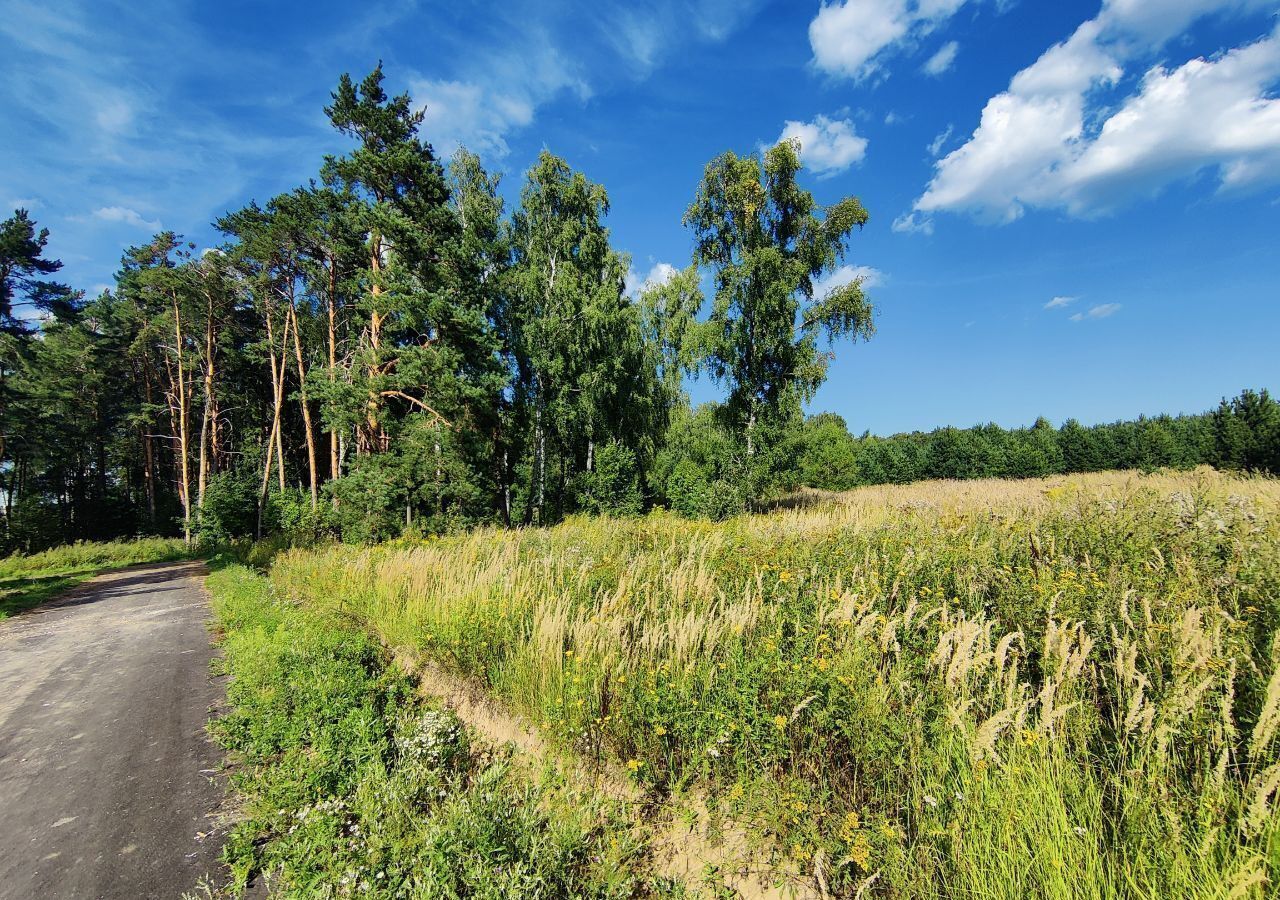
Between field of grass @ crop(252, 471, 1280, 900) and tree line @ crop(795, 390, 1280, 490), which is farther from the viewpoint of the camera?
tree line @ crop(795, 390, 1280, 490)

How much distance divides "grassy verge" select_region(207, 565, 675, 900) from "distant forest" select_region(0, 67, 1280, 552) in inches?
484

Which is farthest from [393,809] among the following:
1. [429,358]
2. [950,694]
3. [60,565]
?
[60,565]

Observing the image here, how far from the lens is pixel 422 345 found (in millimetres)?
18438

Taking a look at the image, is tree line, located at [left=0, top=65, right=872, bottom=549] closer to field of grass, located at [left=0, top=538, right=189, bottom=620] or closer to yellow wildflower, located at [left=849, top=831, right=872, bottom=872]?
field of grass, located at [left=0, top=538, right=189, bottom=620]

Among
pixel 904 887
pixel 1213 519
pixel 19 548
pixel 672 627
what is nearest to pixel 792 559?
pixel 672 627

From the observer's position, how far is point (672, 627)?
3.96m

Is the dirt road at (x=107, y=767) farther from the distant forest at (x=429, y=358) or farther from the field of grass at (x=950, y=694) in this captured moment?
the distant forest at (x=429, y=358)

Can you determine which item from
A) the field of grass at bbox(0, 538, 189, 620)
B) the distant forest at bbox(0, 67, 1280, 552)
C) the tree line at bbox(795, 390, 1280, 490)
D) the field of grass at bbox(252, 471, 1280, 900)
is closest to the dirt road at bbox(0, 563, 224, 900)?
the field of grass at bbox(252, 471, 1280, 900)

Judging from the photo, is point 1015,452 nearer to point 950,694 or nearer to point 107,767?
point 950,694

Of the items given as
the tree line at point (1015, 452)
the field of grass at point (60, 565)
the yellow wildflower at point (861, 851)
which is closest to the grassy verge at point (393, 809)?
the yellow wildflower at point (861, 851)

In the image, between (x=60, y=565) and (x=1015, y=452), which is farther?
(x=1015, y=452)

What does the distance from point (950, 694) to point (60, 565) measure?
31.5 metres

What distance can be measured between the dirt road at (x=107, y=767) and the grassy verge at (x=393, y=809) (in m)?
0.29

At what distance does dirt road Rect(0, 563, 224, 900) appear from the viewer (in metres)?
2.88
